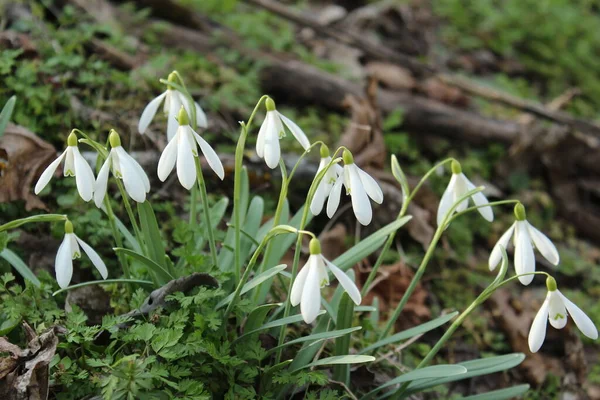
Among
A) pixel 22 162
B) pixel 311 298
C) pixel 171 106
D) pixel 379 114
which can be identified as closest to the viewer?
pixel 311 298

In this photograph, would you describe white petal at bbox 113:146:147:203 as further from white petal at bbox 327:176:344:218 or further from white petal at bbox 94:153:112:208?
white petal at bbox 327:176:344:218

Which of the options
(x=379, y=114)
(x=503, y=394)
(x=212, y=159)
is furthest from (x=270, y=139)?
(x=379, y=114)

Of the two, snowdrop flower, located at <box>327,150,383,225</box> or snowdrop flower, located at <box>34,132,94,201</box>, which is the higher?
snowdrop flower, located at <box>34,132,94,201</box>

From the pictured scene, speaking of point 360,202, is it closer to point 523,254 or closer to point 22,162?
point 523,254

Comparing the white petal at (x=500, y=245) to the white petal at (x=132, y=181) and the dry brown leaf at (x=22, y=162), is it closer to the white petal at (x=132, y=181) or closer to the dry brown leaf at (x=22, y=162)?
the white petal at (x=132, y=181)

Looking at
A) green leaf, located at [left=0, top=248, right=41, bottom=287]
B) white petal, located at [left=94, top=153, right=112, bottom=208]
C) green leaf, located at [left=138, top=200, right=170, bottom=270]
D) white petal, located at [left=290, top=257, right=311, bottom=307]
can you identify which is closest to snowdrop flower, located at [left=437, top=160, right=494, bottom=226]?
white petal, located at [left=290, top=257, right=311, bottom=307]
